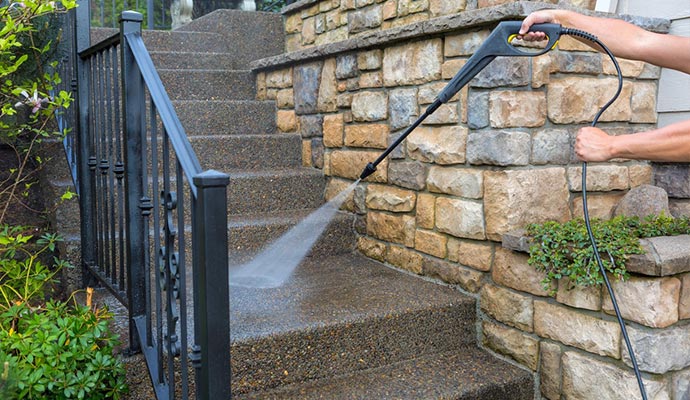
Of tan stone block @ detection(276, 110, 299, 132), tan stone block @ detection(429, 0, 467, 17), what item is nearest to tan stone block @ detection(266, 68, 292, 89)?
tan stone block @ detection(276, 110, 299, 132)

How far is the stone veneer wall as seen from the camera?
2057mm

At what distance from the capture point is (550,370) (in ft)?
7.48

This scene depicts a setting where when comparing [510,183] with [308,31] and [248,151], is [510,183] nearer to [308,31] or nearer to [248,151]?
[248,151]

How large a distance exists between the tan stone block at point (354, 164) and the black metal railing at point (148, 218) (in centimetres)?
82

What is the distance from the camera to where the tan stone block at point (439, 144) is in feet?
8.23

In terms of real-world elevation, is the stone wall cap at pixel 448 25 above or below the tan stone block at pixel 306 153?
above

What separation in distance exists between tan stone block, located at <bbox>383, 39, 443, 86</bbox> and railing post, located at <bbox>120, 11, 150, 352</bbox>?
3.94 feet

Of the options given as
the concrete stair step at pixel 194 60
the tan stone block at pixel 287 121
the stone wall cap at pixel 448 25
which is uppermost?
the concrete stair step at pixel 194 60

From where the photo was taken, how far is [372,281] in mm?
2725

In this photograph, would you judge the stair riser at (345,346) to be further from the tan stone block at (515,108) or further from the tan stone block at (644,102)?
the tan stone block at (644,102)

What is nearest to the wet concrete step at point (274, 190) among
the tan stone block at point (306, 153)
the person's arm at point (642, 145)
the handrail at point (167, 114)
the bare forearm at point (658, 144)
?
the tan stone block at point (306, 153)

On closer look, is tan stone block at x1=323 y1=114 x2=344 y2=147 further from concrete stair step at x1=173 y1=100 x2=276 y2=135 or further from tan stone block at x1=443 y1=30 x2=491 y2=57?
tan stone block at x1=443 y1=30 x2=491 y2=57

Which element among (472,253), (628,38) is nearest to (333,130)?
(472,253)

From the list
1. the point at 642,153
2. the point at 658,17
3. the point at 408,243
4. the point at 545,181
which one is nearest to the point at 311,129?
the point at 408,243
